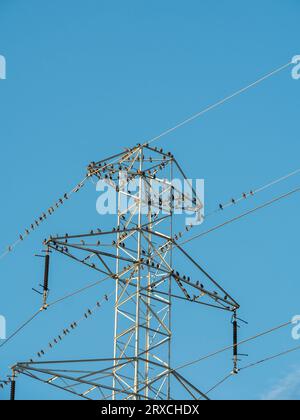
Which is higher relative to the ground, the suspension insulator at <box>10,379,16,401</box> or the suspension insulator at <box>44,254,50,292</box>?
the suspension insulator at <box>44,254,50,292</box>

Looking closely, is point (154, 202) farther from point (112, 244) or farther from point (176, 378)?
point (176, 378)

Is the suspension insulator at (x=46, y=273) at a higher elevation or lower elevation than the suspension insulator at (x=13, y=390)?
higher

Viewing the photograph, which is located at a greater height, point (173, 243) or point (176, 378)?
point (173, 243)

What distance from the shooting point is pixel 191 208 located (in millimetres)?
72438

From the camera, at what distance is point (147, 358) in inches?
2704
